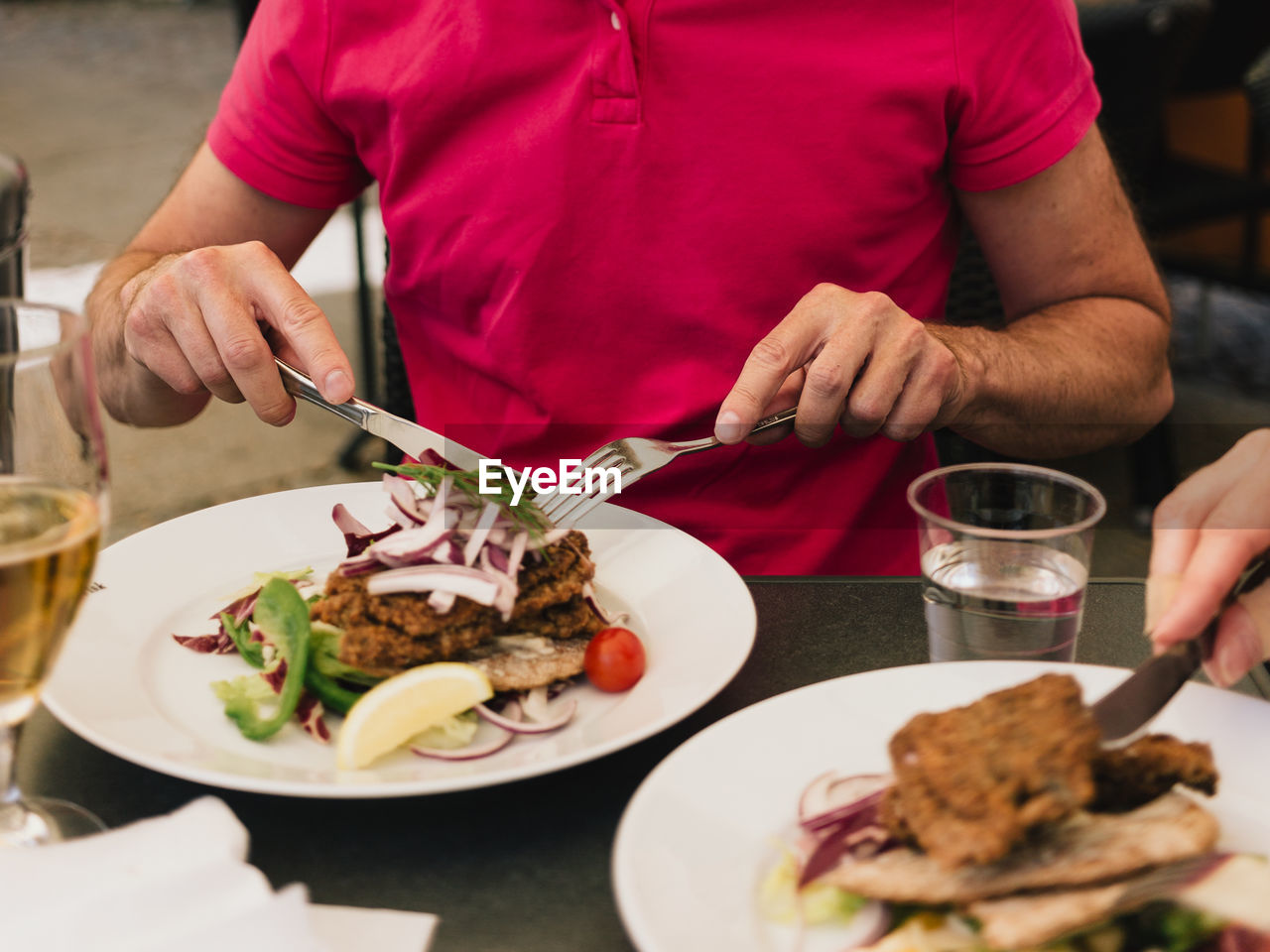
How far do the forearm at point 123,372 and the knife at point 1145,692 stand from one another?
3.45ft

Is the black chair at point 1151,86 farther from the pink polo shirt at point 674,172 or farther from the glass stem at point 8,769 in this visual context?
the glass stem at point 8,769

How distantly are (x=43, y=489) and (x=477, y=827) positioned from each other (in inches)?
12.8

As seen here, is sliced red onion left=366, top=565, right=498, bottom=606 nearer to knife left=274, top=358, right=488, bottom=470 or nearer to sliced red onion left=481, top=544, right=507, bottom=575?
sliced red onion left=481, top=544, right=507, bottom=575

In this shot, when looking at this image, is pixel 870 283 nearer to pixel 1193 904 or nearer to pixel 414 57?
pixel 414 57

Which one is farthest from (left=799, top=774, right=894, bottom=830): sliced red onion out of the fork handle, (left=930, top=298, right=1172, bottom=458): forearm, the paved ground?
the paved ground

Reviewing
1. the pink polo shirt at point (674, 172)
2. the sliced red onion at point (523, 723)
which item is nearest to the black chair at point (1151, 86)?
the pink polo shirt at point (674, 172)

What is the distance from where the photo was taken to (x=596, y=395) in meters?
1.50

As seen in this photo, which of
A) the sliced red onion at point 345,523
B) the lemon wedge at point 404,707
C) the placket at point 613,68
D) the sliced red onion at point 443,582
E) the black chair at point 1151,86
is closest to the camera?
the lemon wedge at point 404,707

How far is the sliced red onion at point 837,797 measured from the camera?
0.71 meters

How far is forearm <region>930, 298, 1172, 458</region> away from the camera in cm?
141

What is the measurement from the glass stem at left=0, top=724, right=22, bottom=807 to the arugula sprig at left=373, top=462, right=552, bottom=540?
14.5 inches

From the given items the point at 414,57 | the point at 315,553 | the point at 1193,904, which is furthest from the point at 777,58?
the point at 1193,904

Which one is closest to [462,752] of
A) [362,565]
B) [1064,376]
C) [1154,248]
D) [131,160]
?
[362,565]

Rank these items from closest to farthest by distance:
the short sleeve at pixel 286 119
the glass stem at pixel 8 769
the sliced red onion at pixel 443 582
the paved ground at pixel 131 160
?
1. the glass stem at pixel 8 769
2. the sliced red onion at pixel 443 582
3. the short sleeve at pixel 286 119
4. the paved ground at pixel 131 160
